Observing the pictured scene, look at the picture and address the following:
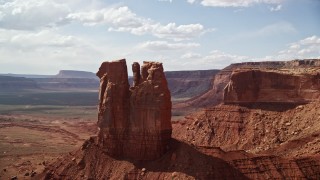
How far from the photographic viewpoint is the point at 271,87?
87500mm

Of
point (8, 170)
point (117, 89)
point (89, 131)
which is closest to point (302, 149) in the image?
point (117, 89)

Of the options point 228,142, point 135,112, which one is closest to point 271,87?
point 228,142

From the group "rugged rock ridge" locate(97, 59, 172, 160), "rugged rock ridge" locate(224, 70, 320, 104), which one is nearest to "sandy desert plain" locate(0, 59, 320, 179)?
"rugged rock ridge" locate(224, 70, 320, 104)

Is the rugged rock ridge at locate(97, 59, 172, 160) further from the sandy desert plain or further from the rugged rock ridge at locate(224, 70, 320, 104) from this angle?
the rugged rock ridge at locate(224, 70, 320, 104)

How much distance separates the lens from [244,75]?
9031cm

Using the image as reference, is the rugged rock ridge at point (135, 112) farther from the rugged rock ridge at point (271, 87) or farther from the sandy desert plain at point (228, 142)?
the rugged rock ridge at point (271, 87)

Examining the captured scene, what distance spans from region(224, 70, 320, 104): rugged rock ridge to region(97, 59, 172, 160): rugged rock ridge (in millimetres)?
34064

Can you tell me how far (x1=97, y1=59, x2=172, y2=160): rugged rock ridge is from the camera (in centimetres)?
5644

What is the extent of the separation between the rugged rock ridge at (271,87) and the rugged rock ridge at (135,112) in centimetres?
3406

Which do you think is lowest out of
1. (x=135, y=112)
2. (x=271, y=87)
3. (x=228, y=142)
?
(x=228, y=142)

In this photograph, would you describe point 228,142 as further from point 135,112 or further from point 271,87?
point 135,112

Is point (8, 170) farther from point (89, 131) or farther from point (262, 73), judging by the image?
point (89, 131)

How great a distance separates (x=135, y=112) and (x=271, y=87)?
124ft

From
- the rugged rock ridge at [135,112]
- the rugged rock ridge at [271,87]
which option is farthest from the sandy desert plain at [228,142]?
the rugged rock ridge at [135,112]
